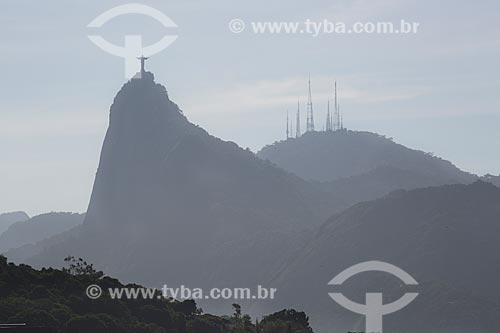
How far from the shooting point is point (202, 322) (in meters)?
165

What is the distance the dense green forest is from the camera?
141000 millimetres

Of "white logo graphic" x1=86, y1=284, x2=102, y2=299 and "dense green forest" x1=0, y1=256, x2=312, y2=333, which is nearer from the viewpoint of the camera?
"dense green forest" x1=0, y1=256, x2=312, y2=333

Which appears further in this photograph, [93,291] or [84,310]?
[93,291]

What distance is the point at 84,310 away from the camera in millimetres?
154875

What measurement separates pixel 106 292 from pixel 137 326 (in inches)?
628

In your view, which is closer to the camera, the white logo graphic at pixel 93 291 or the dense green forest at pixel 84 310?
the dense green forest at pixel 84 310

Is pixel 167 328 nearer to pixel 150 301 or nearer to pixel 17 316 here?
pixel 150 301

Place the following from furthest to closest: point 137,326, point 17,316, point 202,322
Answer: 1. point 202,322
2. point 137,326
3. point 17,316

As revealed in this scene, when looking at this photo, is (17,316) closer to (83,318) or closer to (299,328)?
(83,318)

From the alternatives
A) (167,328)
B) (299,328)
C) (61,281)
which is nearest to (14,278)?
(61,281)

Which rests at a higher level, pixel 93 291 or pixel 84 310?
pixel 93 291

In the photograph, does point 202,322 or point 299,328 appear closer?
point 202,322

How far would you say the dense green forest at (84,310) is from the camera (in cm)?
14100

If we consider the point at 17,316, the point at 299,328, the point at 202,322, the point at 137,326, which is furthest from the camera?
the point at 299,328
